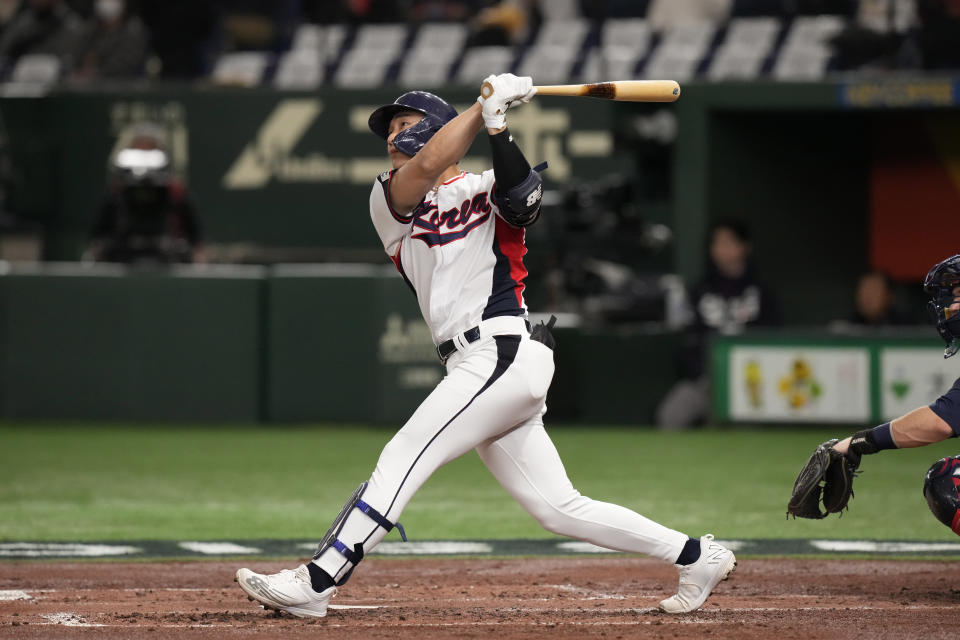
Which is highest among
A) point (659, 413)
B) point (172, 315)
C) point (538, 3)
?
point (538, 3)

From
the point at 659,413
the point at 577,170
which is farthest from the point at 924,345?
the point at 577,170

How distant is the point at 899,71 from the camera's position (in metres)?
12.3

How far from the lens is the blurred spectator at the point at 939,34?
12125mm

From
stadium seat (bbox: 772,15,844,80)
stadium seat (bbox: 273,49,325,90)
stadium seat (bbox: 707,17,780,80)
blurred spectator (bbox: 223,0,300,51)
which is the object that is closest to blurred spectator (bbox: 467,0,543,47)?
stadium seat (bbox: 273,49,325,90)

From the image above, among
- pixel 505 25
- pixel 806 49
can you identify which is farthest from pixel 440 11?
pixel 806 49

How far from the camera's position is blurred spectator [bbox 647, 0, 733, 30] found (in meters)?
14.3

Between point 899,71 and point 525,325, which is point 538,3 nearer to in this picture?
point 899,71

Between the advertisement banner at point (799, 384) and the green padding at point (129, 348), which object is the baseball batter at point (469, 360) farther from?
the green padding at point (129, 348)

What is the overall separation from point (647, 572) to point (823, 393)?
5.43 meters

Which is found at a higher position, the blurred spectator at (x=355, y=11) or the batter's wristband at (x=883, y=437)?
the blurred spectator at (x=355, y=11)

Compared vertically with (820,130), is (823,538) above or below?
below

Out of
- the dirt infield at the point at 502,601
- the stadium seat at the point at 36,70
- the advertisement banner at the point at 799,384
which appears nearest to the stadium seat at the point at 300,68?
the stadium seat at the point at 36,70

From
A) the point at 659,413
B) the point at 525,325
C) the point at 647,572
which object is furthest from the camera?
the point at 659,413

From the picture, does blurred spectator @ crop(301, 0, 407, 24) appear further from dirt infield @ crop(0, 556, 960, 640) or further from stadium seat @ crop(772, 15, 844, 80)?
dirt infield @ crop(0, 556, 960, 640)
